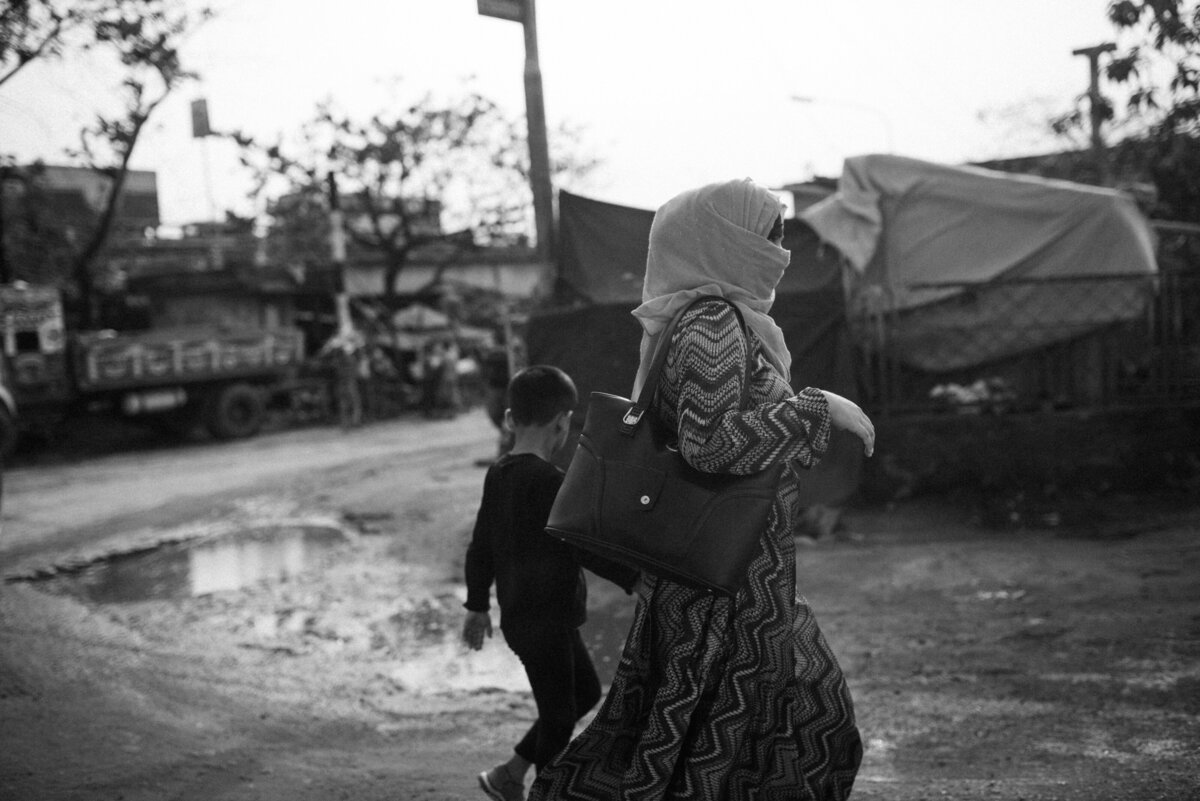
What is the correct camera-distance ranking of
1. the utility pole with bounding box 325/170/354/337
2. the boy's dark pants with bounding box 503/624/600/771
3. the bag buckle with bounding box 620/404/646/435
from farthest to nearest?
the utility pole with bounding box 325/170/354/337, the boy's dark pants with bounding box 503/624/600/771, the bag buckle with bounding box 620/404/646/435

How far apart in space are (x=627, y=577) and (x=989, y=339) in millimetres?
5784

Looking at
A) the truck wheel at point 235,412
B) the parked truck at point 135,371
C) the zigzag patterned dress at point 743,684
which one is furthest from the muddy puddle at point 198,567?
the truck wheel at point 235,412

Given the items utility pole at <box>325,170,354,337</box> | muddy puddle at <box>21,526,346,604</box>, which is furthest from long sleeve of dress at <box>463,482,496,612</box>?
utility pole at <box>325,170,354,337</box>

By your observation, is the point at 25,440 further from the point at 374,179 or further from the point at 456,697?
the point at 456,697

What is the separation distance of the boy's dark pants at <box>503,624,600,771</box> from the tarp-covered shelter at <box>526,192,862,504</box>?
12.9ft

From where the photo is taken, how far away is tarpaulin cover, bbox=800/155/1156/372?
7.54 meters

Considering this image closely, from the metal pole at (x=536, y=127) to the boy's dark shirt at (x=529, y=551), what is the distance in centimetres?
365

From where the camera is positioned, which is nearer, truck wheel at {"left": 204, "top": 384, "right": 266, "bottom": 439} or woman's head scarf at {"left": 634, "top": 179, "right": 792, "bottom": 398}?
woman's head scarf at {"left": 634, "top": 179, "right": 792, "bottom": 398}

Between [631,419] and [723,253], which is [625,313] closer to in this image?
[723,253]

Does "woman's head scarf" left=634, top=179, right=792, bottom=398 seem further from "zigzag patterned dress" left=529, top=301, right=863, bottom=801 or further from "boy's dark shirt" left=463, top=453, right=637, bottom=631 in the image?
"boy's dark shirt" left=463, top=453, right=637, bottom=631

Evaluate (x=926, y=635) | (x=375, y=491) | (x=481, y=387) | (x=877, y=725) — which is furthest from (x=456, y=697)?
(x=481, y=387)

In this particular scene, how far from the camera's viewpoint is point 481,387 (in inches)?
967

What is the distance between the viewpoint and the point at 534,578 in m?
3.01

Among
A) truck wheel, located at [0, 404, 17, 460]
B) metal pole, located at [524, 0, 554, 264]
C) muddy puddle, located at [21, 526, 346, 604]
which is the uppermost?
metal pole, located at [524, 0, 554, 264]
